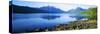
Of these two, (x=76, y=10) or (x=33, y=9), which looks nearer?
(x=33, y=9)

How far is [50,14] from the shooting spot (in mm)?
1445

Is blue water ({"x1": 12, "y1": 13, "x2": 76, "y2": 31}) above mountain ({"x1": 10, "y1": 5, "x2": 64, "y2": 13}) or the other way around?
the other way around

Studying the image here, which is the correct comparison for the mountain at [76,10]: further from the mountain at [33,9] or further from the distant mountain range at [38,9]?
the mountain at [33,9]

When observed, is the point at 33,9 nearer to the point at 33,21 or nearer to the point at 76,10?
the point at 33,21

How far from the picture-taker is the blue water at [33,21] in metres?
1.31

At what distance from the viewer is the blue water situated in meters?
1.31

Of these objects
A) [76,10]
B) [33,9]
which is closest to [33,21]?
[33,9]

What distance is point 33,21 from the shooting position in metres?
1.38

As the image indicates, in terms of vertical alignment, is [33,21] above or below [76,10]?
below

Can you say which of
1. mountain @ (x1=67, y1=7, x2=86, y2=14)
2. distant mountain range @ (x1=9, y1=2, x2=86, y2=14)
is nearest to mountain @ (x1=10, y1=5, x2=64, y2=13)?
distant mountain range @ (x1=9, y1=2, x2=86, y2=14)

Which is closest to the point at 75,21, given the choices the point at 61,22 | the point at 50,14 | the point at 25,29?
the point at 61,22

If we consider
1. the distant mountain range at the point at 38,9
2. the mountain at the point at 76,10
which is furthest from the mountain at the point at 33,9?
the mountain at the point at 76,10

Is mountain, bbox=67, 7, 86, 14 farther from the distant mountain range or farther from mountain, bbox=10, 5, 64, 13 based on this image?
mountain, bbox=10, 5, 64, 13
